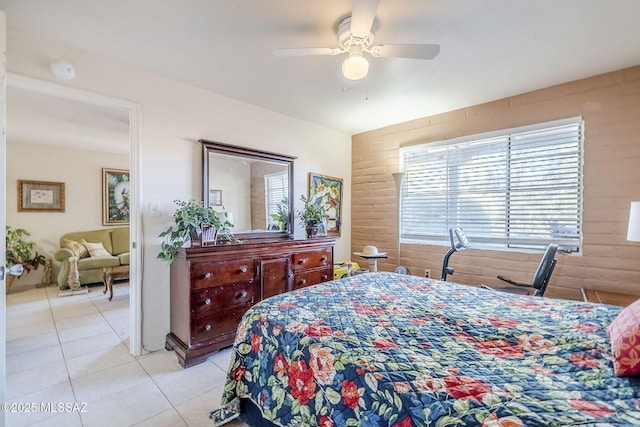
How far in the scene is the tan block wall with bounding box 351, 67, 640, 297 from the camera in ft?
7.66

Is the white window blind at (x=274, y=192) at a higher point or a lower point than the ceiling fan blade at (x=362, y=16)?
lower

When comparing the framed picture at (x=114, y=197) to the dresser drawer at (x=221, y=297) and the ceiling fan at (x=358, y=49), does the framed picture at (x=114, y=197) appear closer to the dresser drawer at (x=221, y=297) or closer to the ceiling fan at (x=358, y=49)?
the dresser drawer at (x=221, y=297)

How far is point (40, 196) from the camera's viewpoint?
4.92m

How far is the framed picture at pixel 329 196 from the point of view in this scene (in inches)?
150

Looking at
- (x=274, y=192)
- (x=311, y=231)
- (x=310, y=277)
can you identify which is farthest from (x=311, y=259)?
(x=274, y=192)

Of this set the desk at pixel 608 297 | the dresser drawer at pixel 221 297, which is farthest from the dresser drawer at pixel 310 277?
the desk at pixel 608 297

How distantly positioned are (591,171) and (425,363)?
266cm

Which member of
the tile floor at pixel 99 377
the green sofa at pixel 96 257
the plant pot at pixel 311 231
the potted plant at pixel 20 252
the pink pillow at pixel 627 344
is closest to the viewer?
the pink pillow at pixel 627 344

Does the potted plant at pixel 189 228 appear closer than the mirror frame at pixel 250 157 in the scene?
Yes

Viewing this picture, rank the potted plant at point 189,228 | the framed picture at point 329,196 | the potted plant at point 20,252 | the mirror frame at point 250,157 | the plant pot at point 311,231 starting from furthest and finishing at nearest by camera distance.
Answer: the potted plant at point 20,252 → the framed picture at point 329,196 → the plant pot at point 311,231 → the mirror frame at point 250,157 → the potted plant at point 189,228

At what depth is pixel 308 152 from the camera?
3.76m

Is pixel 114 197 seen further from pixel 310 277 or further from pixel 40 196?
pixel 310 277

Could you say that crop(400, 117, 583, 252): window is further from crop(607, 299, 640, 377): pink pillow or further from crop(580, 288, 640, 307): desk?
crop(607, 299, 640, 377): pink pillow

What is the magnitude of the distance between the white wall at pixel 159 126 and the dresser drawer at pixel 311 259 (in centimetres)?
120
